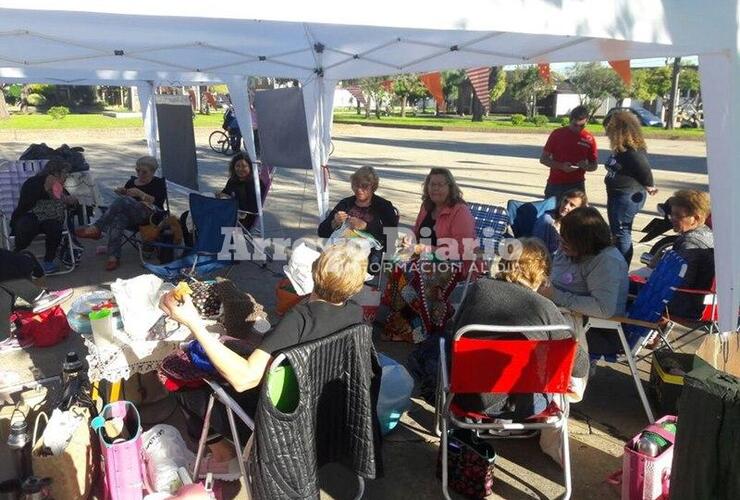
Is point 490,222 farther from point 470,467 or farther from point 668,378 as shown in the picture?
point 470,467

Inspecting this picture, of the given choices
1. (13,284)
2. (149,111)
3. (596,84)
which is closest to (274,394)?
(13,284)

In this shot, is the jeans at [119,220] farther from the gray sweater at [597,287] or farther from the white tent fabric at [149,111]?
the gray sweater at [597,287]

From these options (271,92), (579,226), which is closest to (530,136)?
(271,92)

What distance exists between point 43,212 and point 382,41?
358 centimetres

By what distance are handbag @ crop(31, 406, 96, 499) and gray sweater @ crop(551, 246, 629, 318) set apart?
224 cm

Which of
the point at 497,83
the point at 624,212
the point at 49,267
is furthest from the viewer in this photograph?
the point at 497,83

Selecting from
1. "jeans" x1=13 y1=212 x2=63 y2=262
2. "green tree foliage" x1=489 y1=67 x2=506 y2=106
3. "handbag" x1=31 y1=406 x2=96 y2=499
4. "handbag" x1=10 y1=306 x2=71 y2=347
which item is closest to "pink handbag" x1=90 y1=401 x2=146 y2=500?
"handbag" x1=31 y1=406 x2=96 y2=499

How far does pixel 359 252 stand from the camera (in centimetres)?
233

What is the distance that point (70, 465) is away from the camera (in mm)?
2336

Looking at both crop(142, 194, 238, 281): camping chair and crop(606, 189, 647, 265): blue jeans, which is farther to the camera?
crop(606, 189, 647, 265): blue jeans

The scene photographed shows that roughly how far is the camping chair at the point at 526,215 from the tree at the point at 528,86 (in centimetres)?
3413

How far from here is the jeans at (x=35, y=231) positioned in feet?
18.1

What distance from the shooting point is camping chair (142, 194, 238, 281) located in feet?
16.0

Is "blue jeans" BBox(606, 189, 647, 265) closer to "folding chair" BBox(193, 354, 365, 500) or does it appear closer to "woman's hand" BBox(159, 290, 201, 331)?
"folding chair" BBox(193, 354, 365, 500)
